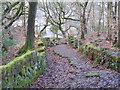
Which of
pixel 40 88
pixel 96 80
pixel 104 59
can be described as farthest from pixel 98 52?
pixel 40 88

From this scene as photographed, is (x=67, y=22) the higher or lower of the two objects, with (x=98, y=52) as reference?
higher

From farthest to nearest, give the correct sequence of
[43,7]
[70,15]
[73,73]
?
[70,15] → [43,7] → [73,73]

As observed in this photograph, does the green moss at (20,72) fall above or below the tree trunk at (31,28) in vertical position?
below

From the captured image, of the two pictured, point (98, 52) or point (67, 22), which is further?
point (67, 22)

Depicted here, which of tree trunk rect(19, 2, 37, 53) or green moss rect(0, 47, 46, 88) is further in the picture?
tree trunk rect(19, 2, 37, 53)

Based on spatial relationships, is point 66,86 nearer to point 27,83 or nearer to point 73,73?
point 27,83

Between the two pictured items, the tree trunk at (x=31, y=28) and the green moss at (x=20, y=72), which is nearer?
the green moss at (x=20, y=72)

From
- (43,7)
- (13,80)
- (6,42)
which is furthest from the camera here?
(43,7)

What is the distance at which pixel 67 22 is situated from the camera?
2950 centimetres

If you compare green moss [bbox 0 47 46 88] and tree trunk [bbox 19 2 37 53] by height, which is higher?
tree trunk [bbox 19 2 37 53]

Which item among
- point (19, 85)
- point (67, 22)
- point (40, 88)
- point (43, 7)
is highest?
point (43, 7)

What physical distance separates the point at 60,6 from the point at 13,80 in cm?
2255

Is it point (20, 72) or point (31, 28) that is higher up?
point (31, 28)

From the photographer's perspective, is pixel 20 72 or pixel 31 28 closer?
pixel 20 72
